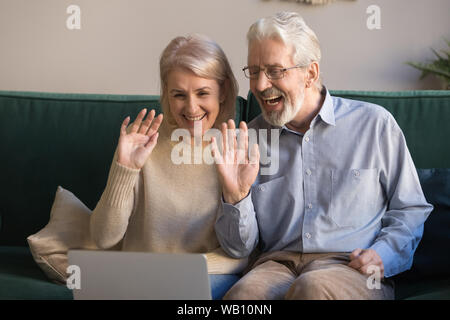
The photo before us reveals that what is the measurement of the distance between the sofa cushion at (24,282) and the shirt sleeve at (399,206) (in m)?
0.87

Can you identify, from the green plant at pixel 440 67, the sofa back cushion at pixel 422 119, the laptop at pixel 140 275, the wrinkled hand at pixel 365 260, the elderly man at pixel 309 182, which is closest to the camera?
the laptop at pixel 140 275

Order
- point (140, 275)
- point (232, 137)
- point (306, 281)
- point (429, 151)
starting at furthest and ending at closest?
1. point (429, 151)
2. point (232, 137)
3. point (306, 281)
4. point (140, 275)

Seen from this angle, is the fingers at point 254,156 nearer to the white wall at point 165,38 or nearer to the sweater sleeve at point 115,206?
the sweater sleeve at point 115,206

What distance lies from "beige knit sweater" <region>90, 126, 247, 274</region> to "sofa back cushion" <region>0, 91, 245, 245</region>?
1.20ft

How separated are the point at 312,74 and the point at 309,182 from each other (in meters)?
0.32

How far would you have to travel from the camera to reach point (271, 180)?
1.70 metres

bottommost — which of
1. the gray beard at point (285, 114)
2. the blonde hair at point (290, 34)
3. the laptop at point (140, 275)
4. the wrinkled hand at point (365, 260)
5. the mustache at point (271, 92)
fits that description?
the wrinkled hand at point (365, 260)

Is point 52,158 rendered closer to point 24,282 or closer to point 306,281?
point 24,282

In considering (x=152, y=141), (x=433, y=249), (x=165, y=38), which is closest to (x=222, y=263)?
(x=152, y=141)

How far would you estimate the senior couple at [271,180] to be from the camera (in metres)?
1.60

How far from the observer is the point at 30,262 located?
6.25 feet

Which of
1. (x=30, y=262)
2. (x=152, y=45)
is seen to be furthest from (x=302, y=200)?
(x=152, y=45)

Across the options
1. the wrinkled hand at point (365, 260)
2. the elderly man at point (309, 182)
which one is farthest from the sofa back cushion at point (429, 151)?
the wrinkled hand at point (365, 260)
